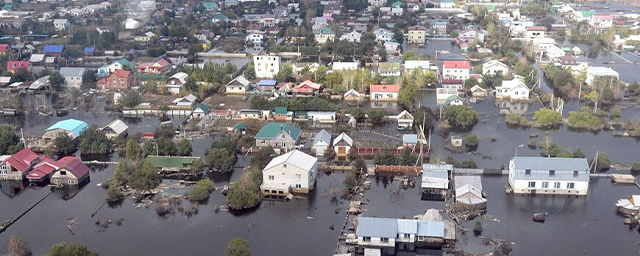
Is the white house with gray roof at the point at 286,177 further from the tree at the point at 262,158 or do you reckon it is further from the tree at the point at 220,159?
the tree at the point at 220,159

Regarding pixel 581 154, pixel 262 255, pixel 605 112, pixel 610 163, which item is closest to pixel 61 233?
pixel 262 255

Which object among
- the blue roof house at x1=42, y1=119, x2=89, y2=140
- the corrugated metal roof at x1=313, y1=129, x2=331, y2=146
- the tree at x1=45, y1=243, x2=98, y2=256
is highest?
the tree at x1=45, y1=243, x2=98, y2=256

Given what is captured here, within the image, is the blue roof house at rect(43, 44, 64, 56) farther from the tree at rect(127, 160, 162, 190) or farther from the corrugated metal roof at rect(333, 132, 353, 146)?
the corrugated metal roof at rect(333, 132, 353, 146)

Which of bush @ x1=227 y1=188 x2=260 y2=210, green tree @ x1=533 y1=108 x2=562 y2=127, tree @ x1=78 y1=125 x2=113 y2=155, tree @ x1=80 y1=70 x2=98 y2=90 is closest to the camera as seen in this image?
bush @ x1=227 y1=188 x2=260 y2=210

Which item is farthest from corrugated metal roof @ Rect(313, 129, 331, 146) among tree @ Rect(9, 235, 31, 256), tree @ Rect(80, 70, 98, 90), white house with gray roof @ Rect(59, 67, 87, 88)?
white house with gray roof @ Rect(59, 67, 87, 88)

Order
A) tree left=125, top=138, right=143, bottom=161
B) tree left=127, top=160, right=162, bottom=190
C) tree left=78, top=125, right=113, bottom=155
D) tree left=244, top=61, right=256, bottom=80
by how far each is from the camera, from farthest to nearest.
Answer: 1. tree left=244, top=61, right=256, bottom=80
2. tree left=78, top=125, right=113, bottom=155
3. tree left=125, top=138, right=143, bottom=161
4. tree left=127, top=160, right=162, bottom=190

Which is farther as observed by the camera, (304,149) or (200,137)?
(200,137)

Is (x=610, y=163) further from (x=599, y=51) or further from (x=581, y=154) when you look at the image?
(x=599, y=51)
